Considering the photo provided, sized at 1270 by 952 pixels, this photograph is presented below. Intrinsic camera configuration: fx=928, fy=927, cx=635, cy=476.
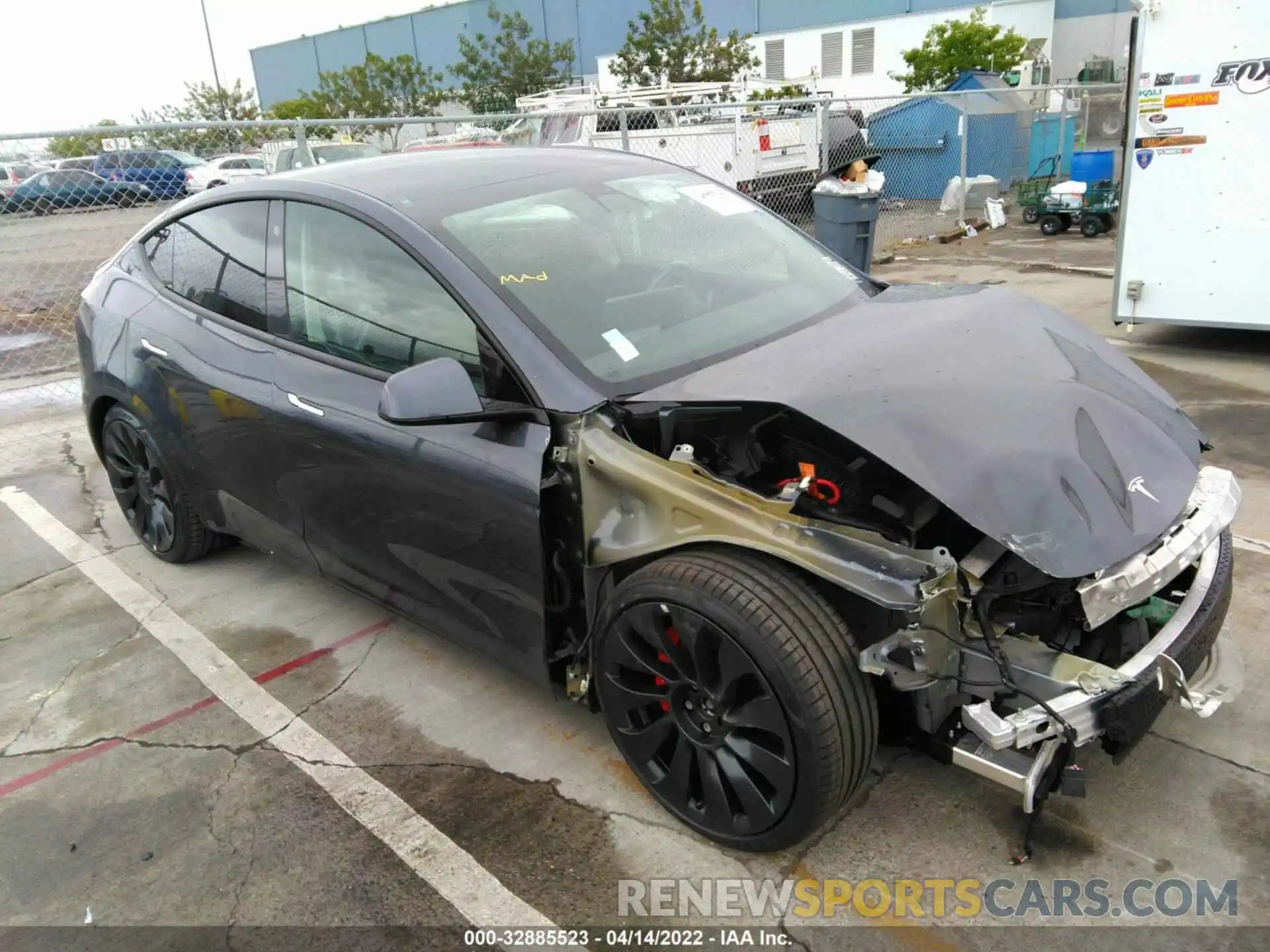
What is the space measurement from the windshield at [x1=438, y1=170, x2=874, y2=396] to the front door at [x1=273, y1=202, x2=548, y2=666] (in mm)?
218

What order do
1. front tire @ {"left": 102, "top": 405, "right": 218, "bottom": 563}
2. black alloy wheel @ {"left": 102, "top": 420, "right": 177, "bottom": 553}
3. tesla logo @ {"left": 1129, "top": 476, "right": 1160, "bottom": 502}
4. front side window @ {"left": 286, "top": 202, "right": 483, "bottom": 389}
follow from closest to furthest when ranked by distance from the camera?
tesla logo @ {"left": 1129, "top": 476, "right": 1160, "bottom": 502}
front side window @ {"left": 286, "top": 202, "right": 483, "bottom": 389}
front tire @ {"left": 102, "top": 405, "right": 218, "bottom": 563}
black alloy wheel @ {"left": 102, "top": 420, "right": 177, "bottom": 553}

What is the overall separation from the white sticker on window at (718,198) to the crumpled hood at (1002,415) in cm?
81

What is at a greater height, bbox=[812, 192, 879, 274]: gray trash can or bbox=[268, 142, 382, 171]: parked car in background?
bbox=[268, 142, 382, 171]: parked car in background

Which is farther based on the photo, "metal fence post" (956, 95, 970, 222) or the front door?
"metal fence post" (956, 95, 970, 222)

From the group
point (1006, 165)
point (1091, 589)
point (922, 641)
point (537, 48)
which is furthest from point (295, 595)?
point (537, 48)

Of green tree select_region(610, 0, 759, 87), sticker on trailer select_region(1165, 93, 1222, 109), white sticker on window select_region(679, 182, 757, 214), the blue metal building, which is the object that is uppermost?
the blue metal building

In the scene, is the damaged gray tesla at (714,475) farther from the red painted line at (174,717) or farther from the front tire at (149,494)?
the front tire at (149,494)

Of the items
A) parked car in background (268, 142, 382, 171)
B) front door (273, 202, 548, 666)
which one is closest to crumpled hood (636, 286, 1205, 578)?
front door (273, 202, 548, 666)

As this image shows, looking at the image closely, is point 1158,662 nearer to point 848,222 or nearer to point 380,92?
point 848,222

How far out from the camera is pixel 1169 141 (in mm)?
6480

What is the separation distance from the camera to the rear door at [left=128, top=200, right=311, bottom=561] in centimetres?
332

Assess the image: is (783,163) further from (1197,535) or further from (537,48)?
(537,48)

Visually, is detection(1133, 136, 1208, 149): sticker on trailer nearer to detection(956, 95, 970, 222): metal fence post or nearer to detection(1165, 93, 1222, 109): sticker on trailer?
detection(1165, 93, 1222, 109): sticker on trailer

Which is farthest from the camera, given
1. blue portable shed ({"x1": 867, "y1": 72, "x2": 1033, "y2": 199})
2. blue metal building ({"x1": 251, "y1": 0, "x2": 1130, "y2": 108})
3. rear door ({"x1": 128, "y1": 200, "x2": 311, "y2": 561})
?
blue metal building ({"x1": 251, "y1": 0, "x2": 1130, "y2": 108})
